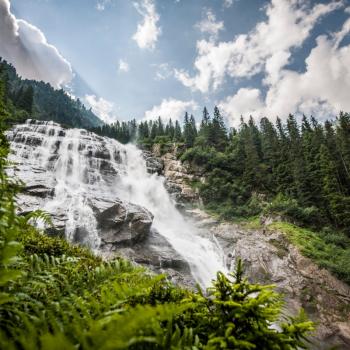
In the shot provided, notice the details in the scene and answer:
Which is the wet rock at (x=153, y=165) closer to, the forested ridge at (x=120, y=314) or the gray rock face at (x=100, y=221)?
the gray rock face at (x=100, y=221)

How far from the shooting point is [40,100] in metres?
109

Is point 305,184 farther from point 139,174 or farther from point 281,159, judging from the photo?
point 139,174

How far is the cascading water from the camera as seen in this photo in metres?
18.6

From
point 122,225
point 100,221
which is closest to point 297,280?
point 122,225

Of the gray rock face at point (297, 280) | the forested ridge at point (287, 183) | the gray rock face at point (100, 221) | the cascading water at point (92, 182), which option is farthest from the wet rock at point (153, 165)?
the gray rock face at point (297, 280)

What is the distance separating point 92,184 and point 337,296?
80.5ft

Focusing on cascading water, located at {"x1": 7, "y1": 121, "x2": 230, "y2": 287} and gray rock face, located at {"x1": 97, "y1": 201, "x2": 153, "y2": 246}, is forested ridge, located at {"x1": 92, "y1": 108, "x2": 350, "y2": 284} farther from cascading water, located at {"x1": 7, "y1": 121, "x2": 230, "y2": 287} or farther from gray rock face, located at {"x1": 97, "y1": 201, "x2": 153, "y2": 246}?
gray rock face, located at {"x1": 97, "y1": 201, "x2": 153, "y2": 246}

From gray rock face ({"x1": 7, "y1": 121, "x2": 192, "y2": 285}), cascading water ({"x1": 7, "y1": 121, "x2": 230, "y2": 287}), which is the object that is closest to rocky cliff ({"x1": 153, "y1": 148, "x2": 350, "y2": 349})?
cascading water ({"x1": 7, "y1": 121, "x2": 230, "y2": 287})

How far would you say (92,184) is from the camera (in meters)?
28.9

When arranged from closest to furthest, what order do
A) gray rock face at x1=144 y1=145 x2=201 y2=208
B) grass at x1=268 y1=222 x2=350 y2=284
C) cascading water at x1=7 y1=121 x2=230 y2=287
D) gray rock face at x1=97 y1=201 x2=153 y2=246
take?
gray rock face at x1=97 y1=201 x2=153 y2=246, cascading water at x1=7 y1=121 x2=230 y2=287, grass at x1=268 y1=222 x2=350 y2=284, gray rock face at x1=144 y1=145 x2=201 y2=208

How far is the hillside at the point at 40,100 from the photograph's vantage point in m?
54.6

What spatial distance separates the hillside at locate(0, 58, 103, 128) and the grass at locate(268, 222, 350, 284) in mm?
44048

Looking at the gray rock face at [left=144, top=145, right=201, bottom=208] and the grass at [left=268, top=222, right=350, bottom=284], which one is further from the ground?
the gray rock face at [left=144, top=145, right=201, bottom=208]

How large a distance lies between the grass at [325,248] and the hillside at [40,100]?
145 feet
